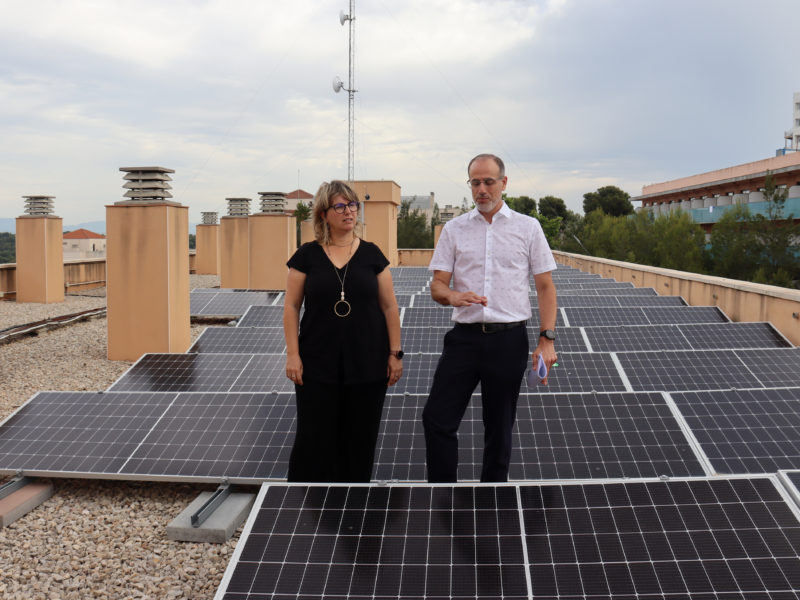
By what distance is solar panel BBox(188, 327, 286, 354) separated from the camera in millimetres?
8578

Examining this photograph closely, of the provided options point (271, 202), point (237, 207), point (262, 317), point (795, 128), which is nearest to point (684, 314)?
point (262, 317)

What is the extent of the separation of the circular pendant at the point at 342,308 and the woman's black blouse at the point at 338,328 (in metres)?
0.02

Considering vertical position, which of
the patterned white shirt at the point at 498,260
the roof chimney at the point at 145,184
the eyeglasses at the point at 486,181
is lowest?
the patterned white shirt at the point at 498,260

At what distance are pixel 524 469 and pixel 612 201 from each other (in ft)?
257

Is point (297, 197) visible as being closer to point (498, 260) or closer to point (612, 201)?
point (612, 201)

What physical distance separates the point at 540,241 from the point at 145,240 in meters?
8.26

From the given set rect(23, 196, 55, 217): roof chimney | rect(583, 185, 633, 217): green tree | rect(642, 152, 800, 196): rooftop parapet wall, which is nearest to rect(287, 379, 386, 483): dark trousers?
rect(23, 196, 55, 217): roof chimney

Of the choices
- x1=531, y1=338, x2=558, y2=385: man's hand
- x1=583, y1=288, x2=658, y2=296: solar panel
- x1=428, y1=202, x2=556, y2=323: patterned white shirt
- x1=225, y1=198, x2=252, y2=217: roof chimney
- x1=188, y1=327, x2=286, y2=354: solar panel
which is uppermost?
x1=225, y1=198, x2=252, y2=217: roof chimney

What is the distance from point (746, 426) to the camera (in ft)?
15.0

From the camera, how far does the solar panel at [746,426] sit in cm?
424

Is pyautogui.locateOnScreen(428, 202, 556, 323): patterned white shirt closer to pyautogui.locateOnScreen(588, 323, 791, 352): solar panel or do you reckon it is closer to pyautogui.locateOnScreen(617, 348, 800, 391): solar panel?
pyautogui.locateOnScreen(617, 348, 800, 391): solar panel

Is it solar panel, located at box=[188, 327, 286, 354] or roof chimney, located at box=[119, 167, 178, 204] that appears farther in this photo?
roof chimney, located at box=[119, 167, 178, 204]

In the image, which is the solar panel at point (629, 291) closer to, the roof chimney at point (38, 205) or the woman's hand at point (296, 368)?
the woman's hand at point (296, 368)

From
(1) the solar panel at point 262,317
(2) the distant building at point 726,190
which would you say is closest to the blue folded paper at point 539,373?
(1) the solar panel at point 262,317
